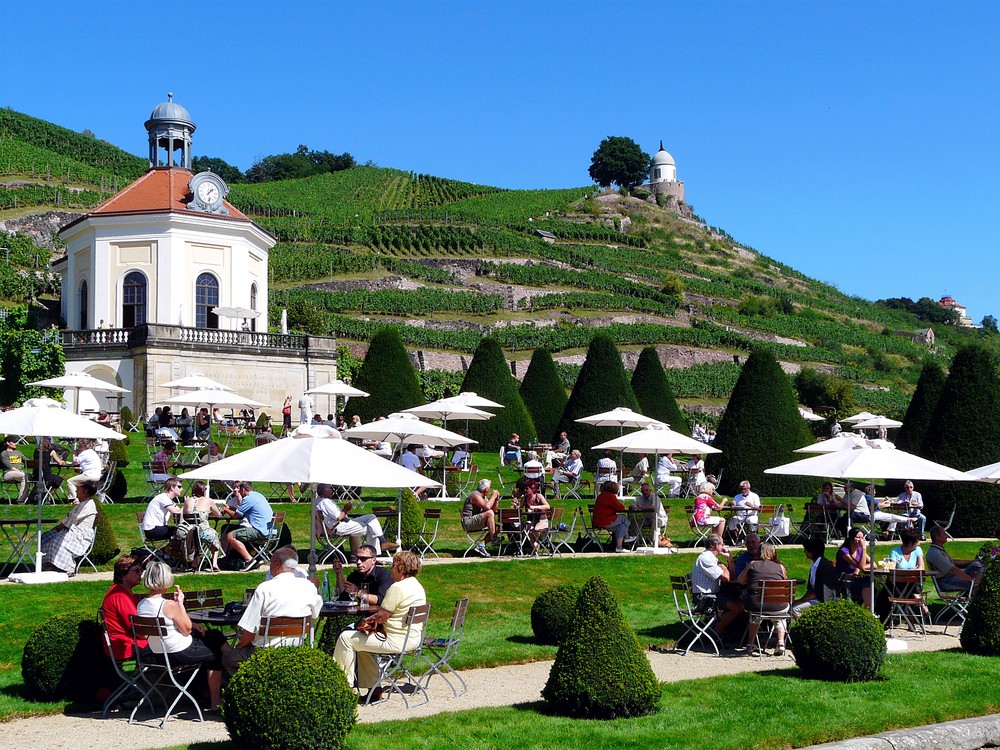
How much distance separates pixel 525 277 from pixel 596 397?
49.7 m

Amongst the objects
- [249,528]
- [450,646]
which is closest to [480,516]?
[249,528]

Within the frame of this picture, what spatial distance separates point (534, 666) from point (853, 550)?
4264 millimetres

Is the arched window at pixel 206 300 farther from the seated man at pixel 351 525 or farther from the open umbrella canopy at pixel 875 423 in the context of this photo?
the seated man at pixel 351 525

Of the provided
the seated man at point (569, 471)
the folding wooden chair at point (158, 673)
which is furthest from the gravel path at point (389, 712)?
the seated man at point (569, 471)

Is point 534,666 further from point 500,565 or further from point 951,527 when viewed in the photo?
point 951,527

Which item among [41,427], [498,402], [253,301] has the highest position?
[253,301]

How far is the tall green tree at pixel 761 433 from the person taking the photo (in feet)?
77.1

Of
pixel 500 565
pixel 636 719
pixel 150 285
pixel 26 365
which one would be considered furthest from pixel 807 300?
pixel 636 719

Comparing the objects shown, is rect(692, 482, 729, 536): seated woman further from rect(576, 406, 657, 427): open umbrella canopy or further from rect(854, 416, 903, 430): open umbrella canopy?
rect(854, 416, 903, 430): open umbrella canopy

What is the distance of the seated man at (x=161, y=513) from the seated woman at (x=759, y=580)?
23.5 ft

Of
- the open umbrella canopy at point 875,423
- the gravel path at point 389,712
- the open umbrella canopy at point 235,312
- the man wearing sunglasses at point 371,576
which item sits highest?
the open umbrella canopy at point 235,312

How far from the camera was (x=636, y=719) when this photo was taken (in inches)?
321

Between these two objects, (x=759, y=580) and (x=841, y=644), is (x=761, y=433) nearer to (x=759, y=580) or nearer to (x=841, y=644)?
(x=759, y=580)

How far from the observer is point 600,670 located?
27.0ft
